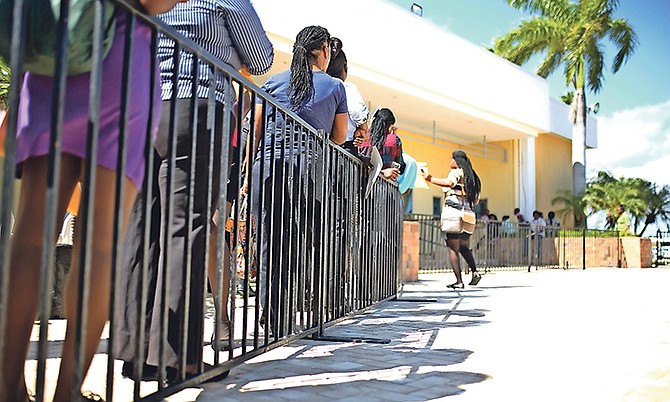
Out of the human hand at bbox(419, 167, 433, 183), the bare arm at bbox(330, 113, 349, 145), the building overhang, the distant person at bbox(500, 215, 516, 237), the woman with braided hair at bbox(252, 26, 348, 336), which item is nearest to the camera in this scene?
the woman with braided hair at bbox(252, 26, 348, 336)

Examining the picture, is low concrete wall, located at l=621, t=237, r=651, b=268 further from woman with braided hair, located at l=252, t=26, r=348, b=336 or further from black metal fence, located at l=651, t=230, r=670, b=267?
woman with braided hair, located at l=252, t=26, r=348, b=336

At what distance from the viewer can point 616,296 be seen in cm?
796

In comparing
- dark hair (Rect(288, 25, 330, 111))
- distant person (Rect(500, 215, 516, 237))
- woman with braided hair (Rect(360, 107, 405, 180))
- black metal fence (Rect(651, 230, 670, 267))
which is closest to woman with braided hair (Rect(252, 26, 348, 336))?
dark hair (Rect(288, 25, 330, 111))

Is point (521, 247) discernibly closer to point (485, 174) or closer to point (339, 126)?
point (485, 174)

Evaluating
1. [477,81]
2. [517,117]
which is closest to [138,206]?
[477,81]

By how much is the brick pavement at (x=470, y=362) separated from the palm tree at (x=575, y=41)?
2150 centimetres

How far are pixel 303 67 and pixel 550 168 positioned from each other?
26.3 meters

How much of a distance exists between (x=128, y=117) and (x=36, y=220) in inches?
14.8

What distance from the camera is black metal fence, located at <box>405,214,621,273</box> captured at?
16.0 m

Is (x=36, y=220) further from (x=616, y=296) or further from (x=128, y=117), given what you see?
(x=616, y=296)

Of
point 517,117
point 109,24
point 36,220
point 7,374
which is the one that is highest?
point 517,117

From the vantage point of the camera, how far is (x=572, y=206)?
2625cm

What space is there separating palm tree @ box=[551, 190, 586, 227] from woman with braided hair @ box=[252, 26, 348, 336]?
77.9 ft

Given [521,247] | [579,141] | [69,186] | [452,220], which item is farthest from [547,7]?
[69,186]
